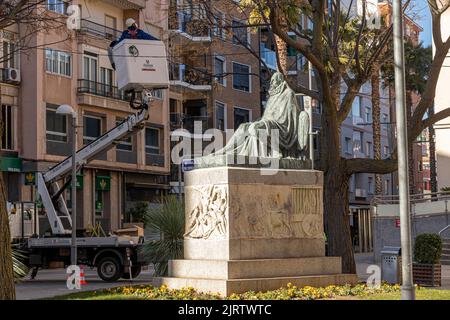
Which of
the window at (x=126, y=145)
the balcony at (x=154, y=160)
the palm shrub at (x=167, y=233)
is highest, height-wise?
the window at (x=126, y=145)

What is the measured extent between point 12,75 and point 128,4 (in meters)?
9.90

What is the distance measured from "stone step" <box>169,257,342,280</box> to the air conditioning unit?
942 inches

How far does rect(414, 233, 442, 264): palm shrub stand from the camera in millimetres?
19219

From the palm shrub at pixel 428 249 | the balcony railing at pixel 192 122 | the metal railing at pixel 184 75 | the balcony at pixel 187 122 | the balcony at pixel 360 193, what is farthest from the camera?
the balcony at pixel 360 193

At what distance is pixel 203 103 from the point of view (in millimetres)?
53438

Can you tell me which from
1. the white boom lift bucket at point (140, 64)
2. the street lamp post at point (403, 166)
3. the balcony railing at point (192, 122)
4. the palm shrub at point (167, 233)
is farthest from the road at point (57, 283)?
the balcony railing at point (192, 122)

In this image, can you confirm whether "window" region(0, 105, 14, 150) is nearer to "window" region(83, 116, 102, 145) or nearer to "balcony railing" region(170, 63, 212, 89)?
"window" region(83, 116, 102, 145)

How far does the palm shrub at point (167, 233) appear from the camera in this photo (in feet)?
64.7

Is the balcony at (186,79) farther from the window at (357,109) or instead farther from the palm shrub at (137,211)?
the window at (357,109)

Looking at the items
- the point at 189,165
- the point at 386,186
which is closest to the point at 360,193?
the point at 386,186

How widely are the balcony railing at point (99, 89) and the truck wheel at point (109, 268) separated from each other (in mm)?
15336

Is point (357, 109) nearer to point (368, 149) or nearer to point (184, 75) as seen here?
point (368, 149)

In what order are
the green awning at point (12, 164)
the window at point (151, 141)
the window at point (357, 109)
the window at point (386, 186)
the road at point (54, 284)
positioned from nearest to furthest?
the road at point (54, 284) → the green awning at point (12, 164) → the window at point (151, 141) → the window at point (357, 109) → the window at point (386, 186)

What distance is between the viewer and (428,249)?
63.2 ft
